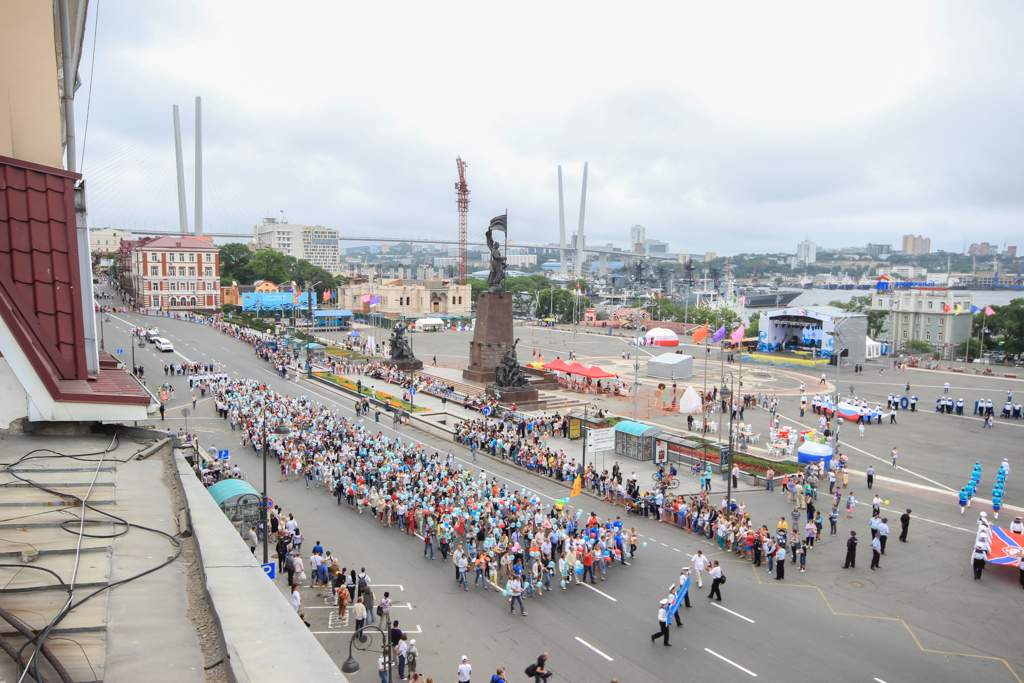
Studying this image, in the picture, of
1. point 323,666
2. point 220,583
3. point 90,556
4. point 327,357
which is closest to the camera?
point 323,666

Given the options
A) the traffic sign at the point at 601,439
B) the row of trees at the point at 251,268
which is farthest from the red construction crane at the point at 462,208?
the traffic sign at the point at 601,439

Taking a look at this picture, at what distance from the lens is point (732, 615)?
14.0 meters

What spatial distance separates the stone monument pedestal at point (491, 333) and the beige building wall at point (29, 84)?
1489 inches

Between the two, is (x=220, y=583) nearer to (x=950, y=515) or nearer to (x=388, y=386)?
(x=950, y=515)

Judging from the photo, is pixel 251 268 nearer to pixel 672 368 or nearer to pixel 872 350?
pixel 672 368

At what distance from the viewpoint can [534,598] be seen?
48.8ft

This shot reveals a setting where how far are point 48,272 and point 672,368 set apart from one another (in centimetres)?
4796

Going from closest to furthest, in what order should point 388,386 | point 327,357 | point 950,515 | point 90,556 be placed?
point 90,556
point 950,515
point 388,386
point 327,357

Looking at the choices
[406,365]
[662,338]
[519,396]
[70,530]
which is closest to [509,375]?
[519,396]

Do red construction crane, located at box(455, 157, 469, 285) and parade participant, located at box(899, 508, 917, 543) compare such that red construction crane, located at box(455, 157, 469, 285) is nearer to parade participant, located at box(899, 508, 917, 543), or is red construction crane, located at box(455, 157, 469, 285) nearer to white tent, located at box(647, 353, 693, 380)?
white tent, located at box(647, 353, 693, 380)

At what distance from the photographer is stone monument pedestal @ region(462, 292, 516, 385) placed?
45.5 m

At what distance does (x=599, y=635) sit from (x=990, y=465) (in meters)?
23.9

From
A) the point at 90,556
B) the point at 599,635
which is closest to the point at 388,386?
the point at 599,635

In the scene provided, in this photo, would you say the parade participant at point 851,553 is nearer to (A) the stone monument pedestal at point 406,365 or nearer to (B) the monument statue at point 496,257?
(B) the monument statue at point 496,257
